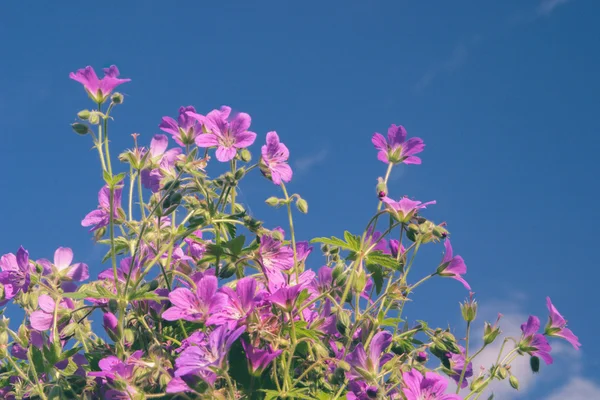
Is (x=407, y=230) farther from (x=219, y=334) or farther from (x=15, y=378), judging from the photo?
(x=15, y=378)

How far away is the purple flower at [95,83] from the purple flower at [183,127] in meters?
0.27

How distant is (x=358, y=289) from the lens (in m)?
2.64

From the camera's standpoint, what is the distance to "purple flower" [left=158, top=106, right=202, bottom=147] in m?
3.00

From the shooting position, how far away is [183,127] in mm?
3012

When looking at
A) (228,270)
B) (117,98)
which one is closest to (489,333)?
(228,270)

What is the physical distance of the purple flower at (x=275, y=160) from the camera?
110 inches

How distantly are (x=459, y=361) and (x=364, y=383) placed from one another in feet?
2.41

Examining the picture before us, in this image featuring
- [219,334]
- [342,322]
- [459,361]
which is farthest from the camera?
[459,361]

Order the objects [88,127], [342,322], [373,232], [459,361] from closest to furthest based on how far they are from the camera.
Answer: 1. [342,322]
2. [373,232]
3. [88,127]
4. [459,361]

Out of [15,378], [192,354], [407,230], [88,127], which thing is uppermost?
[88,127]

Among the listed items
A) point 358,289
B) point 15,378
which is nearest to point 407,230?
point 358,289

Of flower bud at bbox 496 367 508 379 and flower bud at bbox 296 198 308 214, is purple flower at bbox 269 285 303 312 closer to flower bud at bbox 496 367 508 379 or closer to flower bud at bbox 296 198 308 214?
flower bud at bbox 296 198 308 214

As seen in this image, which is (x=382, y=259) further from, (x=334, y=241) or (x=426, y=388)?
(x=426, y=388)

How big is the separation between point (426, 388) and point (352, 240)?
587 millimetres
